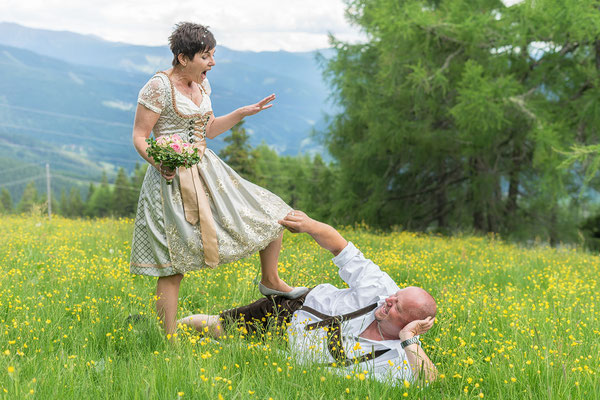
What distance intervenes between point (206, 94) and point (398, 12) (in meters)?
11.9

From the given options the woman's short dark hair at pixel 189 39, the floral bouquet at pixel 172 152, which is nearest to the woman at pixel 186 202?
the woman's short dark hair at pixel 189 39

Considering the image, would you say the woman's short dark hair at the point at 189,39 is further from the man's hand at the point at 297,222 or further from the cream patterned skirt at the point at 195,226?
the man's hand at the point at 297,222

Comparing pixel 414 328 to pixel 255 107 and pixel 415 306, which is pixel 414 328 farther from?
pixel 255 107

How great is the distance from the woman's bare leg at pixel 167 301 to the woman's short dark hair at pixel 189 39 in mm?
1586

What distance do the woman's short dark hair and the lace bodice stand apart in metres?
0.22

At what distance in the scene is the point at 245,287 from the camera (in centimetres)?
489

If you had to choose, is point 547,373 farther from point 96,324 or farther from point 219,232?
point 96,324

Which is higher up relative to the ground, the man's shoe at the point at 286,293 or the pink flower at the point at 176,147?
the pink flower at the point at 176,147

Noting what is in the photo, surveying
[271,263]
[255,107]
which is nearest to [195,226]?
[271,263]

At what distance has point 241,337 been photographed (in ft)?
10.9

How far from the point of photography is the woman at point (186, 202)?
3586 mm

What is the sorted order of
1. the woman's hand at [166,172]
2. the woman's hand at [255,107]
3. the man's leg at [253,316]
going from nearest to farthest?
the woman's hand at [166,172] → the man's leg at [253,316] → the woman's hand at [255,107]

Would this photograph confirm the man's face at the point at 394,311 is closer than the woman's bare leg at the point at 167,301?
Yes

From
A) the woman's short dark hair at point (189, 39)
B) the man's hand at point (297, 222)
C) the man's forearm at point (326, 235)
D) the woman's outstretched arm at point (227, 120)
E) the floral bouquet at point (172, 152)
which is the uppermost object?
the woman's short dark hair at point (189, 39)
